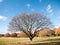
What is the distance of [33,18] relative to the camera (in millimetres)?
35188

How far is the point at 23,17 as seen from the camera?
35312 mm

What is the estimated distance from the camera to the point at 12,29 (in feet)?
118

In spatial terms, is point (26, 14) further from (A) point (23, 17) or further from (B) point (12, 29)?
(B) point (12, 29)

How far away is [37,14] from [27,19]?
312 centimetres

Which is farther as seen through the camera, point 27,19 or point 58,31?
point 58,31

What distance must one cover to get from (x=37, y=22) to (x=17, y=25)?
513 cm

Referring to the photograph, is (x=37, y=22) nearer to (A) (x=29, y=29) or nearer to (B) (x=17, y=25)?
(A) (x=29, y=29)

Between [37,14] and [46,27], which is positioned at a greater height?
[37,14]

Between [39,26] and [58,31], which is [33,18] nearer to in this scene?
[39,26]

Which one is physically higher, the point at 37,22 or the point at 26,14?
the point at 26,14

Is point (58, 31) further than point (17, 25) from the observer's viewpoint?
Yes

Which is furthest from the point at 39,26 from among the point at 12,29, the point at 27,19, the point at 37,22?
the point at 12,29

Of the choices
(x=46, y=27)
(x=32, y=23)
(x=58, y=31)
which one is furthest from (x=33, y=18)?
(x=58, y=31)

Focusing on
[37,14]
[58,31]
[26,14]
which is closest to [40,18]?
[37,14]
